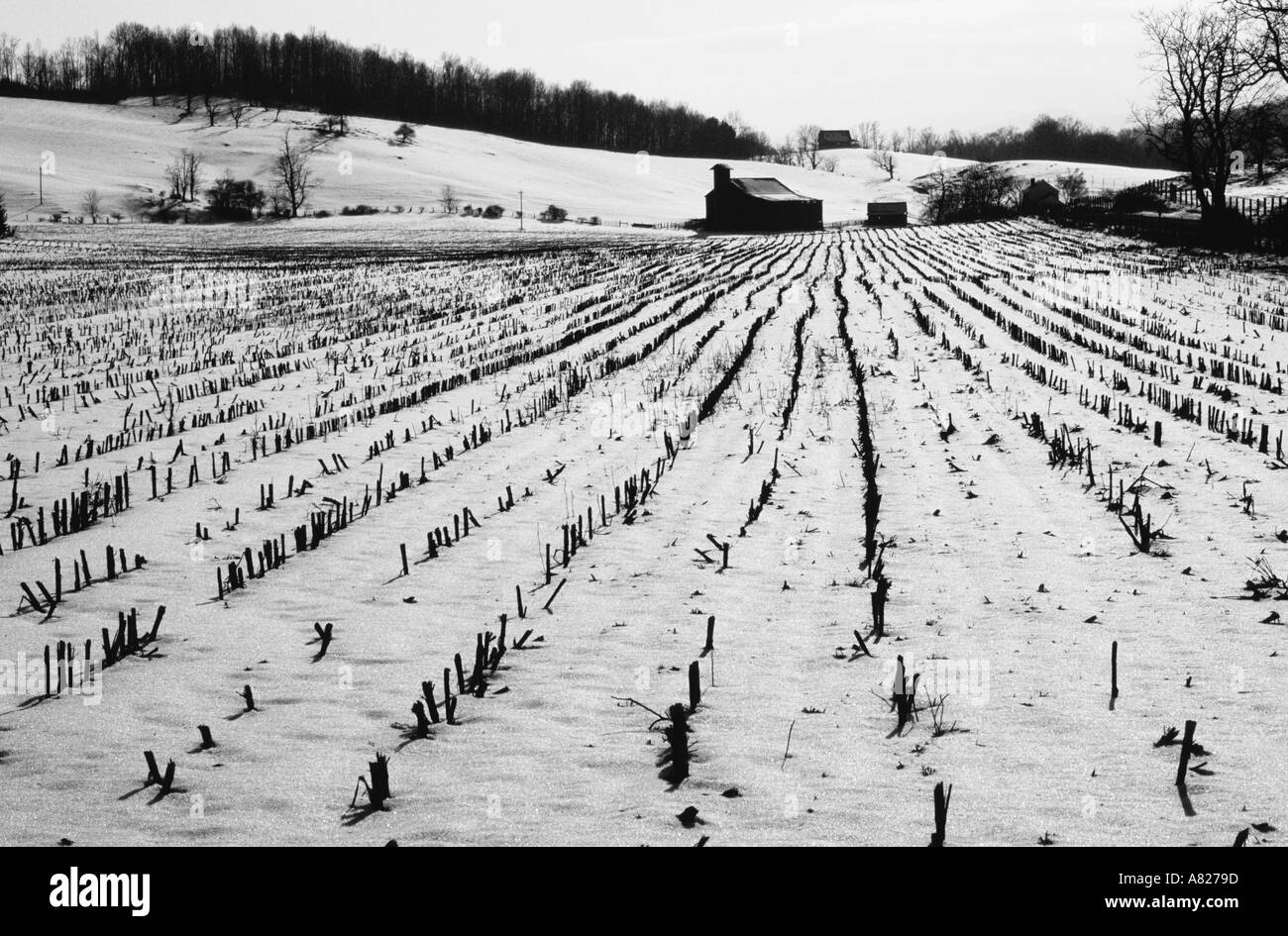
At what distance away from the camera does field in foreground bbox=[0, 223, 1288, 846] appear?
382 centimetres

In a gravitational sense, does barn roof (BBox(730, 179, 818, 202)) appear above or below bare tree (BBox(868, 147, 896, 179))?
below

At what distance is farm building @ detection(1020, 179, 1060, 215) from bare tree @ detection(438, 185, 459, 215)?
149 ft

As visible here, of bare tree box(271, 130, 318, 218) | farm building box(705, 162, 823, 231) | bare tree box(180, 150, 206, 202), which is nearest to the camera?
farm building box(705, 162, 823, 231)

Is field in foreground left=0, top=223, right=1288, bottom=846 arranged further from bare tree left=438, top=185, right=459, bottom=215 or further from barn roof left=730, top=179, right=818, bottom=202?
bare tree left=438, top=185, right=459, bottom=215

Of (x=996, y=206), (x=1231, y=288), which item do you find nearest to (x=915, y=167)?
(x=996, y=206)

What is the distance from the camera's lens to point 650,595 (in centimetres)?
598

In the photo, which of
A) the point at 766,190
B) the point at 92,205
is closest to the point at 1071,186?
the point at 766,190

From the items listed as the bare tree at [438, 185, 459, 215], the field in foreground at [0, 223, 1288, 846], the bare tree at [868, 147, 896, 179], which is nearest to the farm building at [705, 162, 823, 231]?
the bare tree at [438, 185, 459, 215]

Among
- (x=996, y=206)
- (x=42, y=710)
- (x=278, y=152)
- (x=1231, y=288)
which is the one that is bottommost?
(x=42, y=710)

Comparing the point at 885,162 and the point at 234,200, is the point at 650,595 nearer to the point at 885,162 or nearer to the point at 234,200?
the point at 234,200

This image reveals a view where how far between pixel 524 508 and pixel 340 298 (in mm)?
19317

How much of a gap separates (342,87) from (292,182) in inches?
2489
